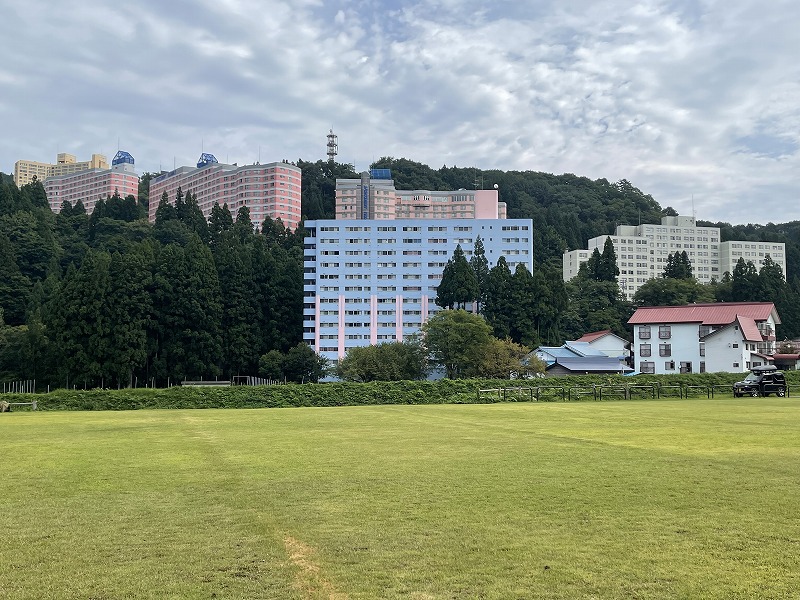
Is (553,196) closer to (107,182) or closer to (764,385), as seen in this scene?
(107,182)

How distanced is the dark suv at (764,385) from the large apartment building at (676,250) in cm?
11727

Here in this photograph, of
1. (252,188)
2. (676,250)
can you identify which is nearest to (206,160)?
(252,188)

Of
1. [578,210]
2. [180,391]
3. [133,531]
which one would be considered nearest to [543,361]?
[180,391]

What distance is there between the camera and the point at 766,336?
67750 millimetres

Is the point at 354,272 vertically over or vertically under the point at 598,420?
over

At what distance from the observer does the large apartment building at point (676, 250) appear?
159m

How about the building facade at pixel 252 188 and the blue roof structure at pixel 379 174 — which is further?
the building facade at pixel 252 188

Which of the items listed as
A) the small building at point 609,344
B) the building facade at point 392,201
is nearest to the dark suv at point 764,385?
the small building at point 609,344

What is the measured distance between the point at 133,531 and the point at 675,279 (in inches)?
3982

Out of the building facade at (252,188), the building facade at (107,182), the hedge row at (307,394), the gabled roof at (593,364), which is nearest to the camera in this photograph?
the hedge row at (307,394)

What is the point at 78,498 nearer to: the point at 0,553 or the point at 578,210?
the point at 0,553

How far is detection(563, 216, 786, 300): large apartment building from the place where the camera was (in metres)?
159

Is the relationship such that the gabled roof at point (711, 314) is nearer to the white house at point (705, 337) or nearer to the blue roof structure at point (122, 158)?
the white house at point (705, 337)

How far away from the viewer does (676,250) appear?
161 metres
